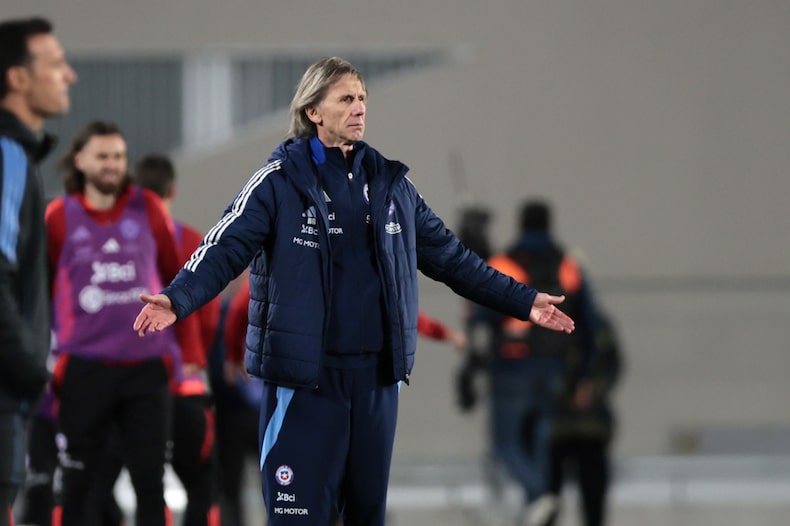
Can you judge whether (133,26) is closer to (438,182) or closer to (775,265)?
(438,182)

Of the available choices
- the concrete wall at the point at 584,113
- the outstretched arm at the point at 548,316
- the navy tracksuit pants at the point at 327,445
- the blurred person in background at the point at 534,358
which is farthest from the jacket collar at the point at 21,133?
the concrete wall at the point at 584,113

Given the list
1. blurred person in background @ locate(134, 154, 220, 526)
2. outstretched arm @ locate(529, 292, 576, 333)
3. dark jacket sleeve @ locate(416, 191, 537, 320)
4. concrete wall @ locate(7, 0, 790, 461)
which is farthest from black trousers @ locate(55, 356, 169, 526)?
concrete wall @ locate(7, 0, 790, 461)

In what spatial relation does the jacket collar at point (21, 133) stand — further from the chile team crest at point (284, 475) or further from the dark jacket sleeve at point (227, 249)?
the chile team crest at point (284, 475)

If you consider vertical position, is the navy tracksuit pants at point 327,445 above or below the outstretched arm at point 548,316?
below

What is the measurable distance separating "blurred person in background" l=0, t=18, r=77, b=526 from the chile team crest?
0.84 m

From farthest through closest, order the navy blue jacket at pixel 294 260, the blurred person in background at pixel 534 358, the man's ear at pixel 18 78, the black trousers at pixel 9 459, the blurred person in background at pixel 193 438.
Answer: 1. the blurred person in background at pixel 534 358
2. the blurred person in background at pixel 193 438
3. the navy blue jacket at pixel 294 260
4. the man's ear at pixel 18 78
5. the black trousers at pixel 9 459

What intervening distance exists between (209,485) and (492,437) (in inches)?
133

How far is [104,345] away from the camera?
6492mm

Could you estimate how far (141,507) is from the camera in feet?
21.3

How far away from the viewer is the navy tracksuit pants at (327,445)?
196 inches

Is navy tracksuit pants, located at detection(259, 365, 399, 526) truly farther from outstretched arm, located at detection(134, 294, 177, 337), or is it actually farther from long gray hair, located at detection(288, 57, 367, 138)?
long gray hair, located at detection(288, 57, 367, 138)

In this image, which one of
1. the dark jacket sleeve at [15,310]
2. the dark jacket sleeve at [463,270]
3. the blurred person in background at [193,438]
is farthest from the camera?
the blurred person in background at [193,438]

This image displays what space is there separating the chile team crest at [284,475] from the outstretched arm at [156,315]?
700 millimetres

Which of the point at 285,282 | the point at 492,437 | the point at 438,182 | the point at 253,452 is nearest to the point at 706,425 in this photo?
the point at 492,437
